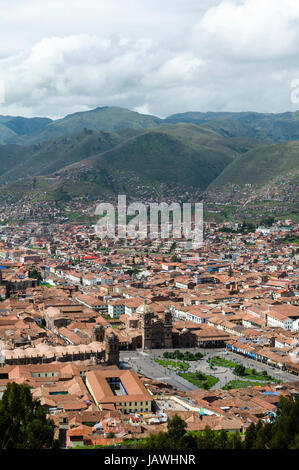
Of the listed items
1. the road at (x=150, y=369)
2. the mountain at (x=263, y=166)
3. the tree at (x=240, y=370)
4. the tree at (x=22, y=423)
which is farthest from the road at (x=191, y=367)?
the mountain at (x=263, y=166)

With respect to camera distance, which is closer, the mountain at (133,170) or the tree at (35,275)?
the tree at (35,275)

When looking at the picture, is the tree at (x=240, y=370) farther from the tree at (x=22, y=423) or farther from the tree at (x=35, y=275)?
the tree at (x=35, y=275)

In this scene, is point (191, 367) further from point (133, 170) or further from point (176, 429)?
point (133, 170)

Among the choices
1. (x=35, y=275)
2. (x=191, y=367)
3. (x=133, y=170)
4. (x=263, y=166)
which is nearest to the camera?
(x=191, y=367)

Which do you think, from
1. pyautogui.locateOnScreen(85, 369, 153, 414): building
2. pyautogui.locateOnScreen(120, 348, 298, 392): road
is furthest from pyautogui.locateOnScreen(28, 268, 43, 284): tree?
pyautogui.locateOnScreen(85, 369, 153, 414): building

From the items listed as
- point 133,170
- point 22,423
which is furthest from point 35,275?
point 133,170

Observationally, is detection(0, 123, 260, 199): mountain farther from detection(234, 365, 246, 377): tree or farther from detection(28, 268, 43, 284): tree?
detection(234, 365, 246, 377): tree

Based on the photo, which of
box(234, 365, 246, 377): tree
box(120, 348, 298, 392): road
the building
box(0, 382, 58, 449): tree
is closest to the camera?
box(0, 382, 58, 449): tree

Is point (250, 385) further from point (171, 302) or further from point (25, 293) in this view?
point (25, 293)
